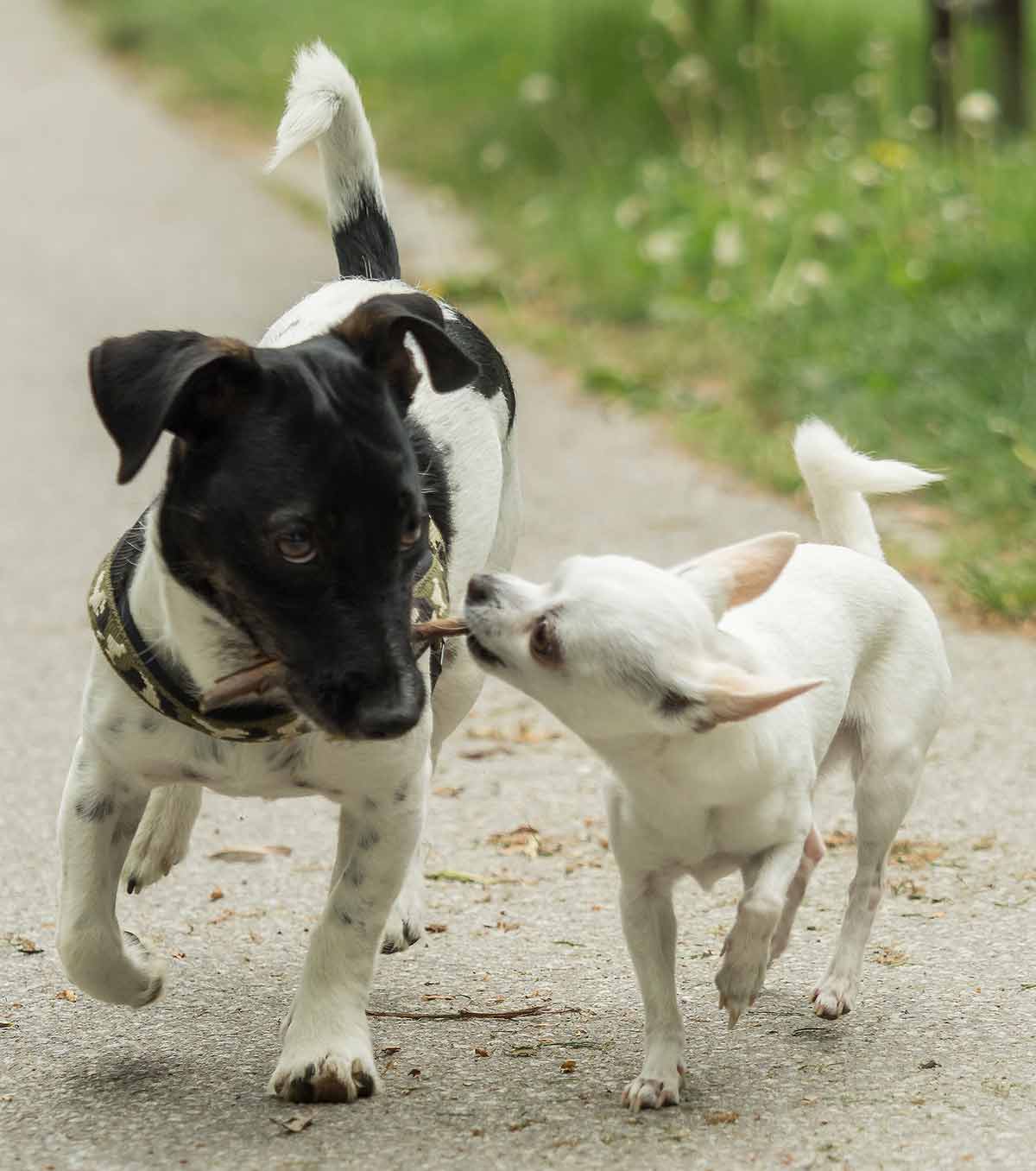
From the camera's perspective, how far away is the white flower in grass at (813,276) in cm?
896

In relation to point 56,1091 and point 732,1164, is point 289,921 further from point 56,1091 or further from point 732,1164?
point 732,1164

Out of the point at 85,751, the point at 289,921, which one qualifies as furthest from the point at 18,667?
the point at 85,751

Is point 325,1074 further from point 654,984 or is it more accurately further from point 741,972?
point 741,972


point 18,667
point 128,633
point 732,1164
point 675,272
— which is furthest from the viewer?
point 675,272

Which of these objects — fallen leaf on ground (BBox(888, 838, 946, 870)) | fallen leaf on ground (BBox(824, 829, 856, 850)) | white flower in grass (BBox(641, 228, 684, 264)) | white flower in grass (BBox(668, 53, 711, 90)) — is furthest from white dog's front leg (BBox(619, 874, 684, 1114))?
white flower in grass (BBox(641, 228, 684, 264))

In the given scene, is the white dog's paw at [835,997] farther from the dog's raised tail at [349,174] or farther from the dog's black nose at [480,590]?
the dog's raised tail at [349,174]

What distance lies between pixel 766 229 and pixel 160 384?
7181 millimetres

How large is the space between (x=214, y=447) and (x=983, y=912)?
1.95 m

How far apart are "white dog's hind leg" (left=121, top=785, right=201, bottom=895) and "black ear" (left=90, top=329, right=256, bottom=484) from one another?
1.10m

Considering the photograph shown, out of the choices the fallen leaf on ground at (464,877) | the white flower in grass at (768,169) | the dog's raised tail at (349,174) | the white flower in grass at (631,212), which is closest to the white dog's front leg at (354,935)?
the fallen leaf on ground at (464,877)

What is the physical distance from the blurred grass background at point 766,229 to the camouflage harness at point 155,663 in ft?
11.5

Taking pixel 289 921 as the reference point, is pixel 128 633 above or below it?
above

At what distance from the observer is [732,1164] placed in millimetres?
2973

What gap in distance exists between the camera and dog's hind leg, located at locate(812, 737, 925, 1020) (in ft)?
11.9
